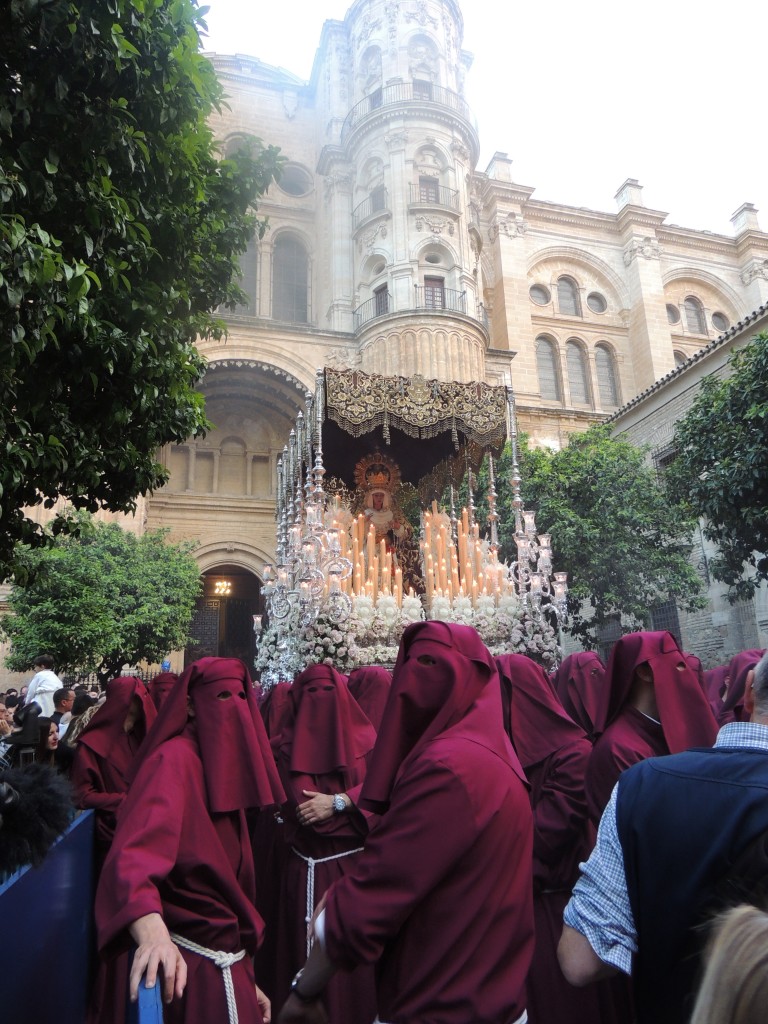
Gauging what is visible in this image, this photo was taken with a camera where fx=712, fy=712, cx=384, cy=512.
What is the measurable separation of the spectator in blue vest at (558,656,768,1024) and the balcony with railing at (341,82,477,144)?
24.8m

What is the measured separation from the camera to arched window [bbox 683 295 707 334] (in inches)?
1212

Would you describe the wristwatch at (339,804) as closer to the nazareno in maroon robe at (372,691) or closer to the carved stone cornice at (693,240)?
the nazareno in maroon robe at (372,691)

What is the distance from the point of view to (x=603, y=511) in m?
15.7

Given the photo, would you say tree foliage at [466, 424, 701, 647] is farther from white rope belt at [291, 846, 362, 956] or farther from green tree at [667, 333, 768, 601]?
white rope belt at [291, 846, 362, 956]

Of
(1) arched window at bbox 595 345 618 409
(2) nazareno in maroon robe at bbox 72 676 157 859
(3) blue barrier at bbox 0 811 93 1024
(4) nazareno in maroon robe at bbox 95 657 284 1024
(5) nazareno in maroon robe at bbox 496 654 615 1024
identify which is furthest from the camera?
(1) arched window at bbox 595 345 618 409

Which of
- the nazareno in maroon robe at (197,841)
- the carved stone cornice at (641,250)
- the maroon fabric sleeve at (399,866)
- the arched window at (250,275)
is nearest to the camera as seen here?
the maroon fabric sleeve at (399,866)

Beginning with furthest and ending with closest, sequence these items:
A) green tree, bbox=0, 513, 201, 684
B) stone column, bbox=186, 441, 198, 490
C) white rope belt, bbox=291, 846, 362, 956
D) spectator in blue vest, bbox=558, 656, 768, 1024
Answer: stone column, bbox=186, 441, 198, 490 → green tree, bbox=0, 513, 201, 684 → white rope belt, bbox=291, 846, 362, 956 → spectator in blue vest, bbox=558, 656, 768, 1024

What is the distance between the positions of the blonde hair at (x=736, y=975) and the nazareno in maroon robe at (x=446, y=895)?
0.95 m

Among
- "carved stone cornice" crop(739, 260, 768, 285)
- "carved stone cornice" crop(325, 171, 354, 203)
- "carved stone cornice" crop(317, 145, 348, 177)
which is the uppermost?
"carved stone cornice" crop(317, 145, 348, 177)

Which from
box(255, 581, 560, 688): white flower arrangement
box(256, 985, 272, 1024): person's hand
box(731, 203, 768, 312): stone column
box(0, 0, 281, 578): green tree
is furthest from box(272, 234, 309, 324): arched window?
box(256, 985, 272, 1024): person's hand

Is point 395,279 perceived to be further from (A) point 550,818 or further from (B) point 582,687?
(A) point 550,818

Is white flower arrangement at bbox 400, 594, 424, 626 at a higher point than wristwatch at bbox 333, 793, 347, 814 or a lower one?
higher

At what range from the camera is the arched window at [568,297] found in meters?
29.0

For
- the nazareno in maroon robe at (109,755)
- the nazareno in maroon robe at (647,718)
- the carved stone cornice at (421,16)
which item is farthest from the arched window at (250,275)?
the nazareno in maroon robe at (647,718)
